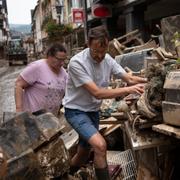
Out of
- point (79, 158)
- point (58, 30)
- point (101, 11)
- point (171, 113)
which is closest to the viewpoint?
point (171, 113)

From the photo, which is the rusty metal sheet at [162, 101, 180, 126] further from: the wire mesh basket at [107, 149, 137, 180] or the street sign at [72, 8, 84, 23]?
the street sign at [72, 8, 84, 23]

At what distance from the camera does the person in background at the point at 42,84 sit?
5.41m

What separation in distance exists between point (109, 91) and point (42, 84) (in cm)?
130

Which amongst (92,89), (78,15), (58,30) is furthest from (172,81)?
(58,30)

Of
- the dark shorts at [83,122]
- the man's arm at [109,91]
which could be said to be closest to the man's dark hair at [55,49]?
the dark shorts at [83,122]

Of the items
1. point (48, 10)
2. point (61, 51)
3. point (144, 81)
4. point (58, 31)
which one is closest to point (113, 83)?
point (61, 51)

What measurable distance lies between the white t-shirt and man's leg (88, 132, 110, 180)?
0.41 m

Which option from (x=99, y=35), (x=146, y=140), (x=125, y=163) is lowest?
(x=125, y=163)

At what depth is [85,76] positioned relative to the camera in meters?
4.49

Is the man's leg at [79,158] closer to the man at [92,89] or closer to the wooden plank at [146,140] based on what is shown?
the man at [92,89]

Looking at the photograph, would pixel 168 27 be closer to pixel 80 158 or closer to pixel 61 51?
pixel 61 51

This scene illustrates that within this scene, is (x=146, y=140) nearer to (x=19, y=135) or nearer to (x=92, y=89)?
(x=92, y=89)

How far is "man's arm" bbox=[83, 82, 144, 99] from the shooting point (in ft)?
14.1

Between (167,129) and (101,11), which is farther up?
(101,11)
